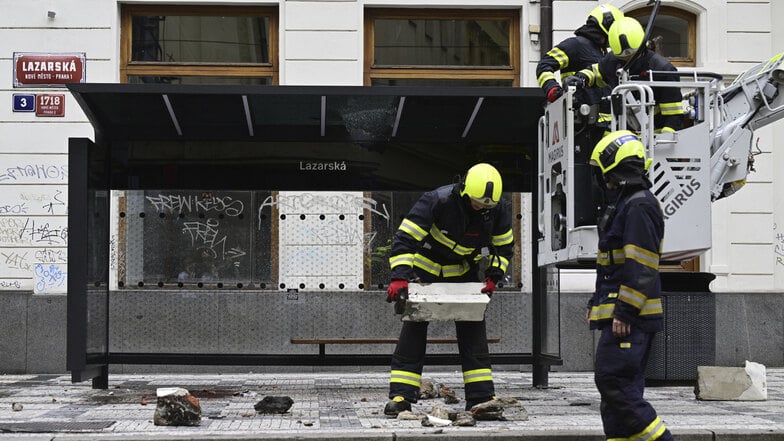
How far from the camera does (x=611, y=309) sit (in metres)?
6.82

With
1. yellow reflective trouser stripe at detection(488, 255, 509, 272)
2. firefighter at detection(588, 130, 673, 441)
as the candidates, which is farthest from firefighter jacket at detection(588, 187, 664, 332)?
yellow reflective trouser stripe at detection(488, 255, 509, 272)

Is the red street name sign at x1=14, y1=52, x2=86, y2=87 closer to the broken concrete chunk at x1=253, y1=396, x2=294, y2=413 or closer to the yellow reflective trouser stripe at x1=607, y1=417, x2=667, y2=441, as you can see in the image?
the broken concrete chunk at x1=253, y1=396, x2=294, y2=413

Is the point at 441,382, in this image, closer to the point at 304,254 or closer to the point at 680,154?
the point at 304,254

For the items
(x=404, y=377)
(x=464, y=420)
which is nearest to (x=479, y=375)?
(x=404, y=377)

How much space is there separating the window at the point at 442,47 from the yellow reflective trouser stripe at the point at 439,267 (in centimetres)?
481

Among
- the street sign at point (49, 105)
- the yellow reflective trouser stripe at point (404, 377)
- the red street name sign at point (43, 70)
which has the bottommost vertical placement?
the yellow reflective trouser stripe at point (404, 377)

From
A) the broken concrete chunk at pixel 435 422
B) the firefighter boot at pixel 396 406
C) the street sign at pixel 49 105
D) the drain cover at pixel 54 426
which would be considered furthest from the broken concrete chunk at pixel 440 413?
the street sign at pixel 49 105

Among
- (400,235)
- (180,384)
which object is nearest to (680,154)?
(400,235)

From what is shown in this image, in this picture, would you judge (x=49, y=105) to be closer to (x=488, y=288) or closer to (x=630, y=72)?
(x=488, y=288)

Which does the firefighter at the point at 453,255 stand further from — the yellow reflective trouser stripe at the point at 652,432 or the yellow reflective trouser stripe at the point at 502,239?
the yellow reflective trouser stripe at the point at 652,432

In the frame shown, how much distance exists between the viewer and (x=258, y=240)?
10992mm

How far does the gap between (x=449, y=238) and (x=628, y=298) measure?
2.10 meters

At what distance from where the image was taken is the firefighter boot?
823 centimetres

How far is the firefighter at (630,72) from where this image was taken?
916 centimetres
